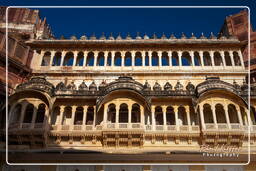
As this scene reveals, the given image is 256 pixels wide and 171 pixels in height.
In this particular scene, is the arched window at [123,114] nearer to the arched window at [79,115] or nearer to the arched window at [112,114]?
the arched window at [112,114]

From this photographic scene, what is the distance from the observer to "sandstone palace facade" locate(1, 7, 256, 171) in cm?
1642

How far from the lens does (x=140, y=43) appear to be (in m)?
23.0

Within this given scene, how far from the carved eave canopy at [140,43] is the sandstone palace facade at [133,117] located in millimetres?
2215

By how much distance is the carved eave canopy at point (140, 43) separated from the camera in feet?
75.2

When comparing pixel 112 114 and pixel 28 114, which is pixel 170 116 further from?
pixel 28 114

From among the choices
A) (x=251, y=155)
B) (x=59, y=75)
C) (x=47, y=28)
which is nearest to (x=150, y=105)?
(x=251, y=155)

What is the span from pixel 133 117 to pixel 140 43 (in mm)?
7935

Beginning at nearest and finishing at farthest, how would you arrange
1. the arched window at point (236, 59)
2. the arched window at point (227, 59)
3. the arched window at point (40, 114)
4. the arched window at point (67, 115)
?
the arched window at point (67, 115) < the arched window at point (40, 114) < the arched window at point (236, 59) < the arched window at point (227, 59)

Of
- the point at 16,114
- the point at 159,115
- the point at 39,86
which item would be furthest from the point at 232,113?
the point at 16,114

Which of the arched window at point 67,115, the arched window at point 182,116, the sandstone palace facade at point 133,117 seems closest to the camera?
the sandstone palace facade at point 133,117

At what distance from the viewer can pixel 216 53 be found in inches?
924

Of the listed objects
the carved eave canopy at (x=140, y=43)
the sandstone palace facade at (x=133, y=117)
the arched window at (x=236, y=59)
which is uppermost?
the carved eave canopy at (x=140, y=43)

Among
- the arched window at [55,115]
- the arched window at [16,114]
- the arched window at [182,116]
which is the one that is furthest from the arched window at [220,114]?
the arched window at [16,114]

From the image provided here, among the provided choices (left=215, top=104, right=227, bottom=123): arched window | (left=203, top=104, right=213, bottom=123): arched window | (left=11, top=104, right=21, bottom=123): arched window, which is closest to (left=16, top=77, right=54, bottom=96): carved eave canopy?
(left=11, top=104, right=21, bottom=123): arched window
